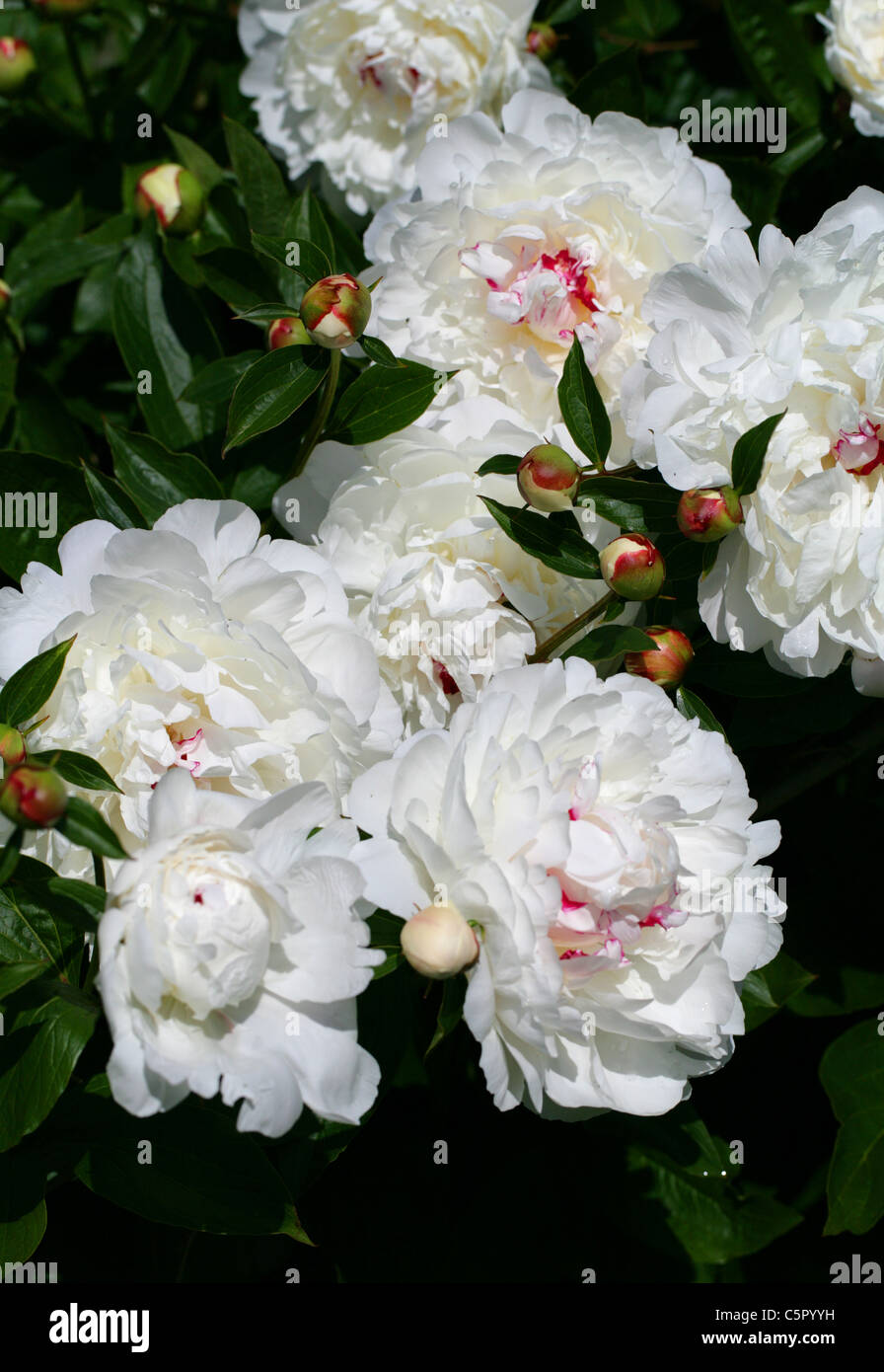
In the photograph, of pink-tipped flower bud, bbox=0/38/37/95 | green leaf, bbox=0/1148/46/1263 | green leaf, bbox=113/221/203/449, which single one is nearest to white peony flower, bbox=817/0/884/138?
green leaf, bbox=113/221/203/449

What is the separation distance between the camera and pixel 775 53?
1825mm

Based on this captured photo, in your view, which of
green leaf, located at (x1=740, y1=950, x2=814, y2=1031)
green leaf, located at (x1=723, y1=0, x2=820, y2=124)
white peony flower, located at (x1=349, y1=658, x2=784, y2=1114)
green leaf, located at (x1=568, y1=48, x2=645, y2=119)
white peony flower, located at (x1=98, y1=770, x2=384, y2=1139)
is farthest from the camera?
green leaf, located at (x1=723, y1=0, x2=820, y2=124)

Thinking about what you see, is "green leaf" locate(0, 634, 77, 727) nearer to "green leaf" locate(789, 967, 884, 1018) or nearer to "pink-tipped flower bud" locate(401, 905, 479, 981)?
"pink-tipped flower bud" locate(401, 905, 479, 981)

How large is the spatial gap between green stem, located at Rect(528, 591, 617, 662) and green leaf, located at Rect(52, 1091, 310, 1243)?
56 centimetres

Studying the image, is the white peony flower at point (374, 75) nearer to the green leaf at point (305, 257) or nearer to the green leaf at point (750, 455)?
the green leaf at point (305, 257)

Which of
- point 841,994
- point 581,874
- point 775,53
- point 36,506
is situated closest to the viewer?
point 581,874

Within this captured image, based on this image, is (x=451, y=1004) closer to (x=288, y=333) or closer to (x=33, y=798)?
(x=33, y=798)

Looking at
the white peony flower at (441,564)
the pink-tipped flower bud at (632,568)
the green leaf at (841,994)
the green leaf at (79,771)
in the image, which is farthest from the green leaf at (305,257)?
the green leaf at (841,994)

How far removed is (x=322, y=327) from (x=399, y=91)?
68 cm

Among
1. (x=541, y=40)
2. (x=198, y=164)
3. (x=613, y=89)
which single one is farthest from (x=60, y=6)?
(x=613, y=89)

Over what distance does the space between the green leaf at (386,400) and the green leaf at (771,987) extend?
0.73 meters

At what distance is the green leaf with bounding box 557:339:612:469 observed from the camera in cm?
119

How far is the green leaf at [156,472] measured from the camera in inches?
55.0

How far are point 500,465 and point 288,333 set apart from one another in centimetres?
32
